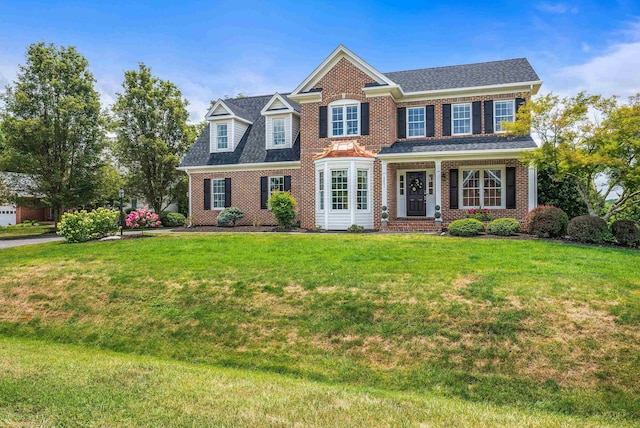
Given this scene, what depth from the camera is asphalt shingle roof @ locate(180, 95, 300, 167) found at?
2328 centimetres

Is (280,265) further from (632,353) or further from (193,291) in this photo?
(632,353)

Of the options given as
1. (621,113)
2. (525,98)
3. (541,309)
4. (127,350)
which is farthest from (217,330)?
(525,98)

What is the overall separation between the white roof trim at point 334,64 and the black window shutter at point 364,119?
1.26m

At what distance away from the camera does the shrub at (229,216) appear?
2291cm

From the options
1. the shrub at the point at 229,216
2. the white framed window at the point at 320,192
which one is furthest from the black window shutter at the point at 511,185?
the shrub at the point at 229,216

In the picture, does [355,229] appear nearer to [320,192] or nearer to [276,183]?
[320,192]

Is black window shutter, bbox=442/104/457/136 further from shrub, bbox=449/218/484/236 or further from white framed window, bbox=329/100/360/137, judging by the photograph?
shrub, bbox=449/218/484/236

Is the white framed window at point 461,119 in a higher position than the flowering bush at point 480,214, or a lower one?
higher

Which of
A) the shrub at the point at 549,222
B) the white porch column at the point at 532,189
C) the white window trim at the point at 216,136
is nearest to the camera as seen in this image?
the shrub at the point at 549,222

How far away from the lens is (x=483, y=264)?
1042 centimetres

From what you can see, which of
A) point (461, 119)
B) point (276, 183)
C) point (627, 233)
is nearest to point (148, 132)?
point (276, 183)

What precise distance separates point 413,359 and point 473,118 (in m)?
15.6

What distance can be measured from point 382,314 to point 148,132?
2595 centimetres

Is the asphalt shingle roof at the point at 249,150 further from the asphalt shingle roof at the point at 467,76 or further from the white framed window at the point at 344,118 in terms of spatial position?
the asphalt shingle roof at the point at 467,76
